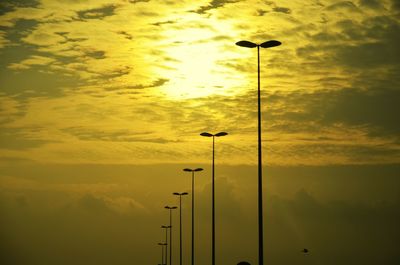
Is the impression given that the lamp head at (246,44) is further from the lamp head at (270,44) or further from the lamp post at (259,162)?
the lamp head at (270,44)

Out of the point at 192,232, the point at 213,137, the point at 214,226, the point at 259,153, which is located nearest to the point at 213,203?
the point at 214,226

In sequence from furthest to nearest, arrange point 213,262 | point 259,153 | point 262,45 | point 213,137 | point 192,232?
point 192,232
point 213,137
point 213,262
point 262,45
point 259,153

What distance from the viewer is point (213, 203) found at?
65188mm

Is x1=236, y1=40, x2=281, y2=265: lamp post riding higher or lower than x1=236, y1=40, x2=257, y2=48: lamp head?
lower

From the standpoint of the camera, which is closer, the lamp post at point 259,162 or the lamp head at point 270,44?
the lamp post at point 259,162

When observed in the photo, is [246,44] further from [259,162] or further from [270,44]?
[259,162]

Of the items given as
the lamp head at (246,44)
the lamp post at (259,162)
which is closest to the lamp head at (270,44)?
the lamp post at (259,162)

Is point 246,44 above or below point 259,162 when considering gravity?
above

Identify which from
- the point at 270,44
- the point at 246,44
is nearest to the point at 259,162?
the point at 270,44

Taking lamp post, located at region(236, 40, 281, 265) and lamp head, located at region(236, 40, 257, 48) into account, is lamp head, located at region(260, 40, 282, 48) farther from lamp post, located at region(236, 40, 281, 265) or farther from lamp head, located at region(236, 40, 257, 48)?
lamp head, located at region(236, 40, 257, 48)

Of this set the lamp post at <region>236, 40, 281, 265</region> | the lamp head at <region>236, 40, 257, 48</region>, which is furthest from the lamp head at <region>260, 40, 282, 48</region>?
the lamp head at <region>236, 40, 257, 48</region>

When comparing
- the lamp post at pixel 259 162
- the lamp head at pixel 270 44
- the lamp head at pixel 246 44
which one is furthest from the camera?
the lamp head at pixel 246 44

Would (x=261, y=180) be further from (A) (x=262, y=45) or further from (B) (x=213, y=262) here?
(B) (x=213, y=262)

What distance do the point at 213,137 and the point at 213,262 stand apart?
481 inches
